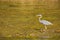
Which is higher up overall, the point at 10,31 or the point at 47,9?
the point at 47,9

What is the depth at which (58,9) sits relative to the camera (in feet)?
4.96

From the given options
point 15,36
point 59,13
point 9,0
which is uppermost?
point 9,0

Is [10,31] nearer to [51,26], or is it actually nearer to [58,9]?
[51,26]

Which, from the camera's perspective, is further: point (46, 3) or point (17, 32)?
point (46, 3)

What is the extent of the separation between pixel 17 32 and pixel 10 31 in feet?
0.19

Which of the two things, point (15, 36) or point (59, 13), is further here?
point (59, 13)

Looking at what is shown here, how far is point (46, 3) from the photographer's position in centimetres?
156

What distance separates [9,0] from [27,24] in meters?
0.31

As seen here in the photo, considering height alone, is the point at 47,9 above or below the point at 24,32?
above

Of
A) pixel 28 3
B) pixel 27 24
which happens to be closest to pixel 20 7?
pixel 28 3

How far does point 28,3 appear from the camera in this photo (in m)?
1.56

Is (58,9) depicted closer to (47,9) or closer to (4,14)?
(47,9)

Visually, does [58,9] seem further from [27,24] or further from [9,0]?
[9,0]

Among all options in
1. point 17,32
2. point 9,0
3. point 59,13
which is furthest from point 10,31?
point 59,13
